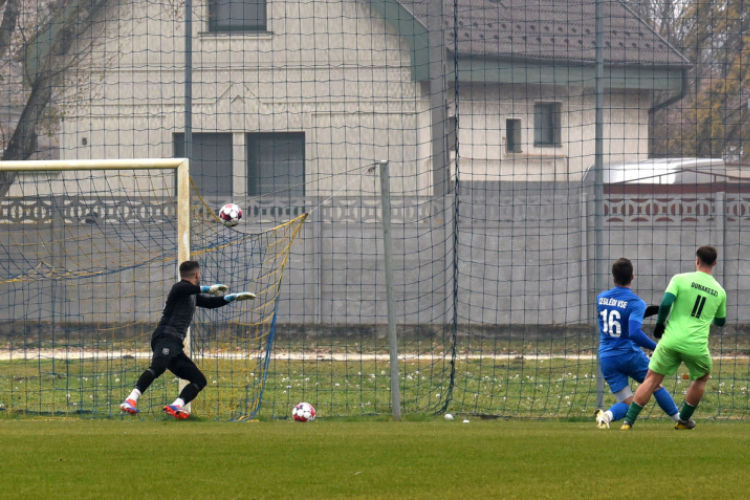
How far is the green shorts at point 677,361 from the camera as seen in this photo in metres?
7.09

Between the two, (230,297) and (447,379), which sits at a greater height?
(230,297)

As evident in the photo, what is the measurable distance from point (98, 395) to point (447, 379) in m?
4.06

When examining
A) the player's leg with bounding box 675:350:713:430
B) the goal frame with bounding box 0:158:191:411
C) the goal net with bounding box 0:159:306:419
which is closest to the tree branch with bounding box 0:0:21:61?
the goal net with bounding box 0:159:306:419

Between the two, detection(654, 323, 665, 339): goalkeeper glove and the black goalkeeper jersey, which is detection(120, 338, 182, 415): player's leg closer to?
the black goalkeeper jersey

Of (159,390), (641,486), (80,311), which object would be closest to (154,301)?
(80,311)

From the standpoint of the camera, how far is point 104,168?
340 inches

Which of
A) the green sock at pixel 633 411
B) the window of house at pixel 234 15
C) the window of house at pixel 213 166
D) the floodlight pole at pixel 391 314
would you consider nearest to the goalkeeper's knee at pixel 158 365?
the floodlight pole at pixel 391 314

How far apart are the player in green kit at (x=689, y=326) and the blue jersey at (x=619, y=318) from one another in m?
0.21

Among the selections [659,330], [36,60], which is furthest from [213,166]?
[659,330]

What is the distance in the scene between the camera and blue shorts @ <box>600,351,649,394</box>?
24.6ft

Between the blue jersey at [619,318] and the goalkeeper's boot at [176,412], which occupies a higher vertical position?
the blue jersey at [619,318]

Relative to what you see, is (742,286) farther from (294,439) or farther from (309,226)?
(294,439)

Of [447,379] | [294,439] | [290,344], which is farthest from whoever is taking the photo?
[290,344]

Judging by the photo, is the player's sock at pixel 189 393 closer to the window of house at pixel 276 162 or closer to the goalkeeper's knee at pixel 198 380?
the goalkeeper's knee at pixel 198 380
